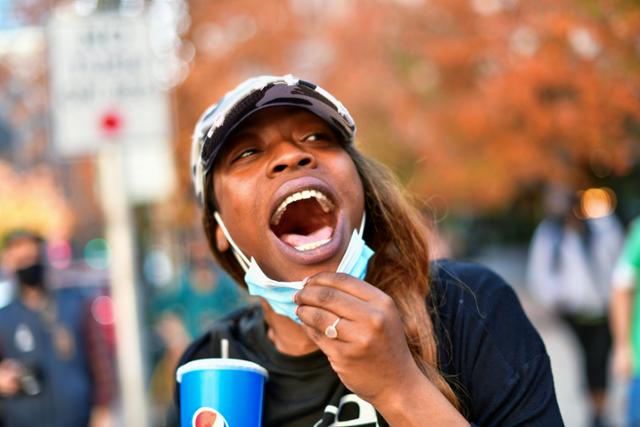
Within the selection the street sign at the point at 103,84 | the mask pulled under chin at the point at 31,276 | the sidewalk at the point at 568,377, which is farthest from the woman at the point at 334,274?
the mask pulled under chin at the point at 31,276

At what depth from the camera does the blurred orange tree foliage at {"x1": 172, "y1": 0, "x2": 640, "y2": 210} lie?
8.54 m

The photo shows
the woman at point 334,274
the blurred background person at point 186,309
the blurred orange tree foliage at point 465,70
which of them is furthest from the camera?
the blurred background person at point 186,309

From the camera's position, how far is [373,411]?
2.21 meters

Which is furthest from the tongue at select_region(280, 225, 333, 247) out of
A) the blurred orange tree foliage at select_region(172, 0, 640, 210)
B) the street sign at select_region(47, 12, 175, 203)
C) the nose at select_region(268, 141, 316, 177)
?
the blurred orange tree foliage at select_region(172, 0, 640, 210)

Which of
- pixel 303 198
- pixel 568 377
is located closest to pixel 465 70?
pixel 568 377

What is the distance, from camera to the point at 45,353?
5.87m

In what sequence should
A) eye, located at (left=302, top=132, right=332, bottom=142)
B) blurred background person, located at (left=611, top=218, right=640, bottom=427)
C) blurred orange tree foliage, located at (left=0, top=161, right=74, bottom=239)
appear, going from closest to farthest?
eye, located at (left=302, top=132, right=332, bottom=142) < blurred background person, located at (left=611, top=218, right=640, bottom=427) < blurred orange tree foliage, located at (left=0, top=161, right=74, bottom=239)

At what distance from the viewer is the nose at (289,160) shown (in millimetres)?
2211

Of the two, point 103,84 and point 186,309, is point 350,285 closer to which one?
point 103,84

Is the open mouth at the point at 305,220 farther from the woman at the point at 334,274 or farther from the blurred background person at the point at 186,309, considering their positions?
the blurred background person at the point at 186,309

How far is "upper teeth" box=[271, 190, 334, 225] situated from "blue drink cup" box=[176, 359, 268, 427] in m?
0.38

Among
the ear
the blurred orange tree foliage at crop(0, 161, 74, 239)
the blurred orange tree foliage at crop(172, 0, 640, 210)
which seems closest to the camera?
the ear

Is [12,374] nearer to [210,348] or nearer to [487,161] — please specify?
[210,348]

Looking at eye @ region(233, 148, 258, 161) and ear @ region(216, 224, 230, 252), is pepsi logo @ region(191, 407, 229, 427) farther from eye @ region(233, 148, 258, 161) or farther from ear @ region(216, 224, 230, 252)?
eye @ region(233, 148, 258, 161)
